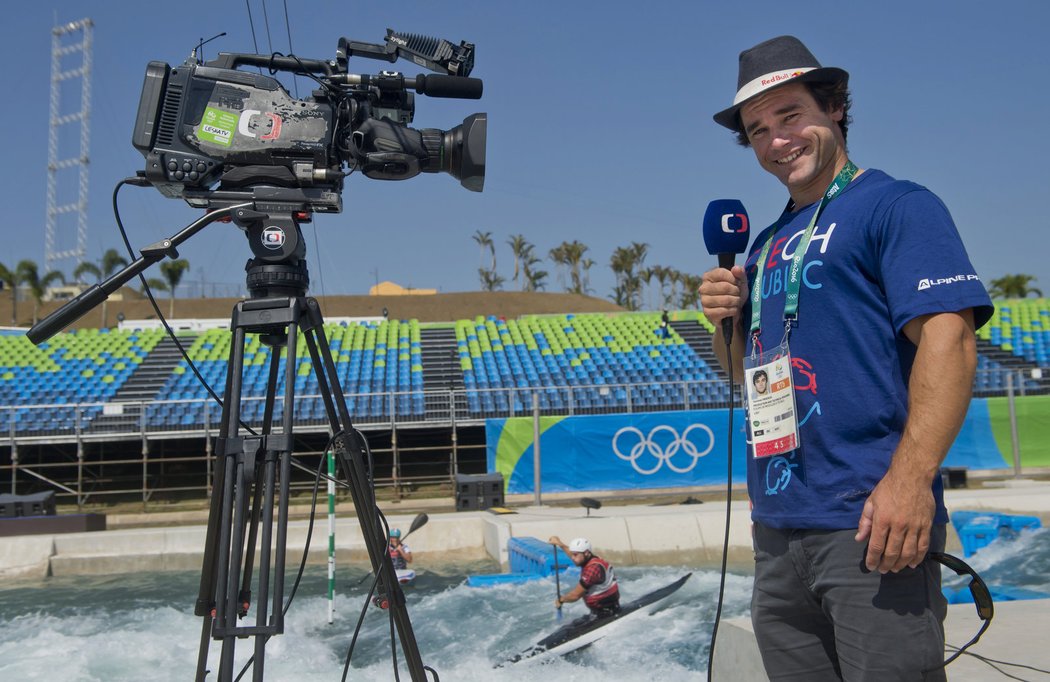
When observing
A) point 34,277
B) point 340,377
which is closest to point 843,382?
point 340,377

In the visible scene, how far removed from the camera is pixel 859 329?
72.5 inches

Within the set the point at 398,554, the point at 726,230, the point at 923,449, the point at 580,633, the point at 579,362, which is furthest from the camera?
the point at 579,362

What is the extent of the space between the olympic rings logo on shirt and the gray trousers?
50.0 ft

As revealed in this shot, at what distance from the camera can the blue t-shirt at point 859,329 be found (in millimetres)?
1746

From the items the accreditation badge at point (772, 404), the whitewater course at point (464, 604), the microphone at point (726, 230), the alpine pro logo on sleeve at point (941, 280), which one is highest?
the microphone at point (726, 230)

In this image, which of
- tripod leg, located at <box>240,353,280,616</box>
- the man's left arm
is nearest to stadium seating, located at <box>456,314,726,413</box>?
tripod leg, located at <box>240,353,280,616</box>

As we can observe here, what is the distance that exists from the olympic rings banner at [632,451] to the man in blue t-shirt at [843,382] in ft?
49.5

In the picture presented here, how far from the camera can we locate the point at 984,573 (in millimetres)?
10359

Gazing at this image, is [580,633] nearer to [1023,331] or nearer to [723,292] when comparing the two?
[723,292]

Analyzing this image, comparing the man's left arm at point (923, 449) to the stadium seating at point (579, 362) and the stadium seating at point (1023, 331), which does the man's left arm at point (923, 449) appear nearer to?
the stadium seating at point (579, 362)

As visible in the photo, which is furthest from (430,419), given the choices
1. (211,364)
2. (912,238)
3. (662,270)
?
(662,270)

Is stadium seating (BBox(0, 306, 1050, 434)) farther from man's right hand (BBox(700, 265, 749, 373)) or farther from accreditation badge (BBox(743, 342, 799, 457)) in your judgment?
accreditation badge (BBox(743, 342, 799, 457))

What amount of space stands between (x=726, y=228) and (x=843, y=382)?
0.67m

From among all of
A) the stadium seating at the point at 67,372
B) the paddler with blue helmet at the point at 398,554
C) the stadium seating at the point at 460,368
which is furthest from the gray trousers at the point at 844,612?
the stadium seating at the point at 67,372
